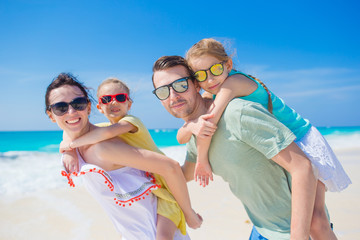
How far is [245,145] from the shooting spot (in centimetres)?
194

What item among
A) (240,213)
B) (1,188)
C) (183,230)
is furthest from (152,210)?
(1,188)

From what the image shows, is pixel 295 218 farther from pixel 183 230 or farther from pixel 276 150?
pixel 183 230

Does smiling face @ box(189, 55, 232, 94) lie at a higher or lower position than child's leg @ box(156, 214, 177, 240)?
higher

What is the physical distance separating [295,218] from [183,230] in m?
1.21

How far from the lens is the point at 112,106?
3449 millimetres

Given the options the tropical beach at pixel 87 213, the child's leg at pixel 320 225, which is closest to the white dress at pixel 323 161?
the child's leg at pixel 320 225

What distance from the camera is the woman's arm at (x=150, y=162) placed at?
2.37 metres

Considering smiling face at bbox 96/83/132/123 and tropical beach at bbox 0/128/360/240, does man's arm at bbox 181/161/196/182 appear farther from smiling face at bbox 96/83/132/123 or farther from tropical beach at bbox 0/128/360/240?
tropical beach at bbox 0/128/360/240

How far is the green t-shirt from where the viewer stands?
1850 mm

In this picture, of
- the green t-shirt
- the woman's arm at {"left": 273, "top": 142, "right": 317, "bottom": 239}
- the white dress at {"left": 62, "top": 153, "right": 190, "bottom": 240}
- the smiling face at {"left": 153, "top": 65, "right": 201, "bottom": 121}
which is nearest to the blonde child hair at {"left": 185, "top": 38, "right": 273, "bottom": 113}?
the smiling face at {"left": 153, "top": 65, "right": 201, "bottom": 121}

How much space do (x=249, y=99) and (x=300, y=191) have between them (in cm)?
75

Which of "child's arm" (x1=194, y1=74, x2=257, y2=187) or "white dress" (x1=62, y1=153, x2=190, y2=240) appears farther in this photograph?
"white dress" (x1=62, y1=153, x2=190, y2=240)

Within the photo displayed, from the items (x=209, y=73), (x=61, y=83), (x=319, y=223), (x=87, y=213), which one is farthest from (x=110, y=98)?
(x=87, y=213)

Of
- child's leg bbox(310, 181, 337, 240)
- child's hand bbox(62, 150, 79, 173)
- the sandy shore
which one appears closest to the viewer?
child's leg bbox(310, 181, 337, 240)
